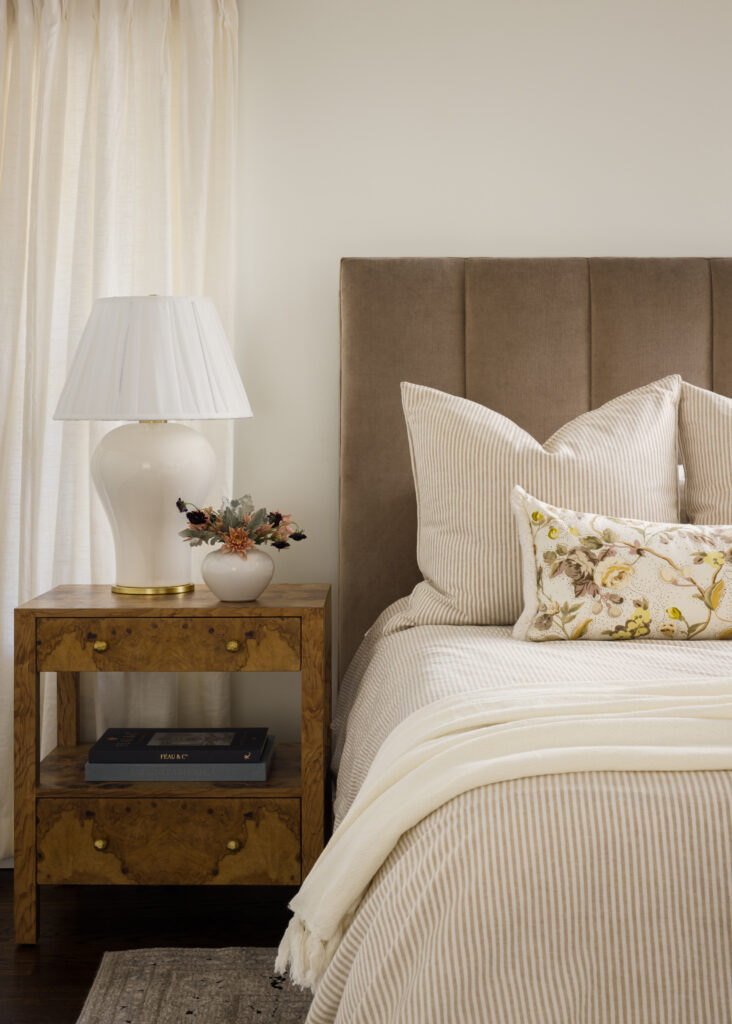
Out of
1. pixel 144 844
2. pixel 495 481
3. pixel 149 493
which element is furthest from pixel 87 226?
pixel 144 844

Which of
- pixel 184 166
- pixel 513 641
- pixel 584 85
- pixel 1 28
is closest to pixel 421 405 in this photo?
pixel 513 641

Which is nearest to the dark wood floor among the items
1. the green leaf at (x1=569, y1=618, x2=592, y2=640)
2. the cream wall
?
the green leaf at (x1=569, y1=618, x2=592, y2=640)

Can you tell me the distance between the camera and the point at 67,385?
6.65ft

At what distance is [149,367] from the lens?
1.98 m

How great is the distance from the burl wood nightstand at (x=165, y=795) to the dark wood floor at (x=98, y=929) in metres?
0.11

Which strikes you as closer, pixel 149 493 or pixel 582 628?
pixel 582 628

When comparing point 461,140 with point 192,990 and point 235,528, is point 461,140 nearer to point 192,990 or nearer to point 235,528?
point 235,528

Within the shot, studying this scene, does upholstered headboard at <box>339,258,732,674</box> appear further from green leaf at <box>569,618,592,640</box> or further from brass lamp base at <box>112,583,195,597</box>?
green leaf at <box>569,618,592,640</box>

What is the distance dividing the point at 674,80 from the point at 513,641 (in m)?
1.68

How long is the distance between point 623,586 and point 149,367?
108 centimetres

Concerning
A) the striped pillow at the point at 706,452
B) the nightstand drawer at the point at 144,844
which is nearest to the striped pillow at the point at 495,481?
the striped pillow at the point at 706,452

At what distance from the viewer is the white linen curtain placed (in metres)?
2.35

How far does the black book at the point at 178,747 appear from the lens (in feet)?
6.44

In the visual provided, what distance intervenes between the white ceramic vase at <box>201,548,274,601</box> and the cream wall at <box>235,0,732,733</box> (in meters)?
0.62
